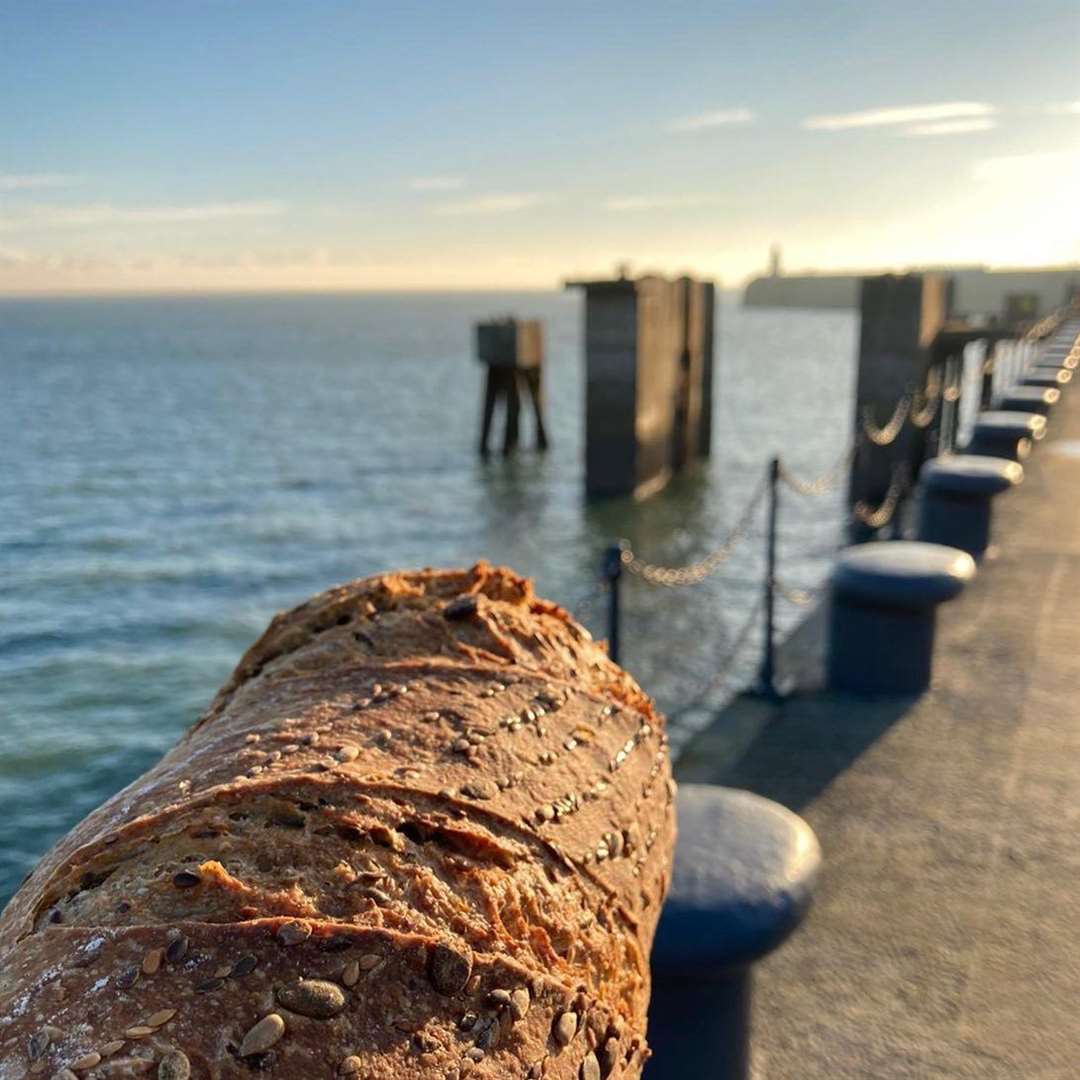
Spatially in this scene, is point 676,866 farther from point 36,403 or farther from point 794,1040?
point 36,403

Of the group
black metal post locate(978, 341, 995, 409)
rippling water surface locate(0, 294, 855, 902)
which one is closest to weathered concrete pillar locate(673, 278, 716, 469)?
rippling water surface locate(0, 294, 855, 902)

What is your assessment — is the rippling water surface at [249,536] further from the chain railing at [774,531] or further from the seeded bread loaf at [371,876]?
the seeded bread loaf at [371,876]

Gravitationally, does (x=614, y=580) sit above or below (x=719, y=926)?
above

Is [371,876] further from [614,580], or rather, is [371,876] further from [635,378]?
[635,378]

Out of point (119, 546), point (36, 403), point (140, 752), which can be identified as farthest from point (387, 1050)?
point (36, 403)

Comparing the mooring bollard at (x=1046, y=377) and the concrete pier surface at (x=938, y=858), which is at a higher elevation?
the mooring bollard at (x=1046, y=377)

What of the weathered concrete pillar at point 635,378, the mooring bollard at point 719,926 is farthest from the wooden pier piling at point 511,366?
the mooring bollard at point 719,926

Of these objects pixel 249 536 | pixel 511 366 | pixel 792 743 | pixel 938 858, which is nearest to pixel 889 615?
pixel 792 743
